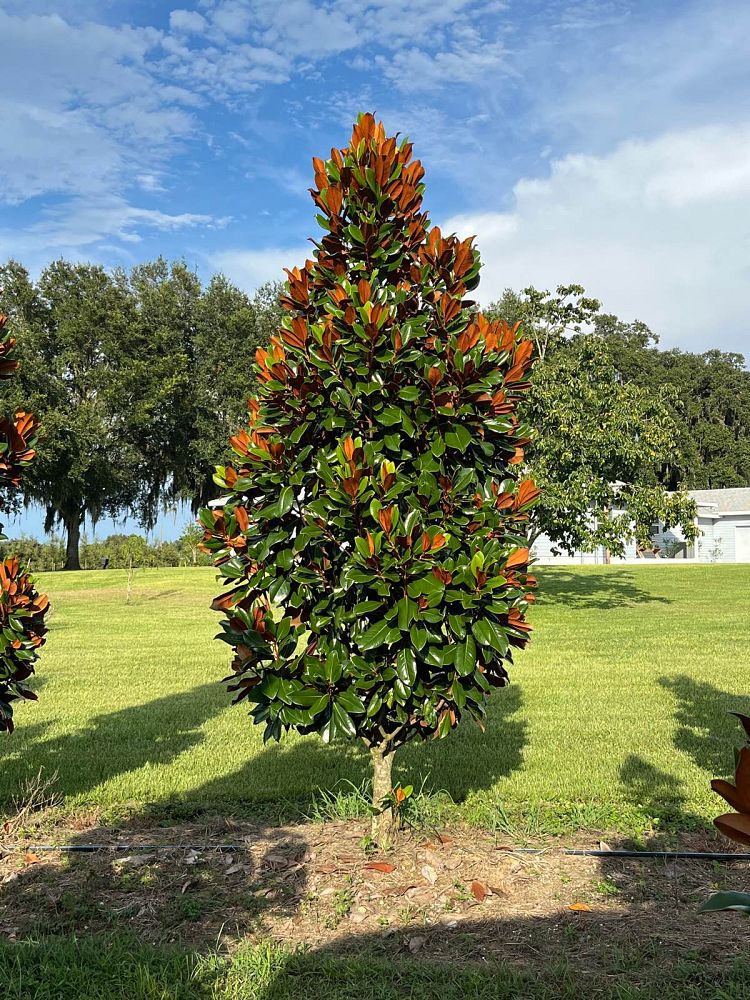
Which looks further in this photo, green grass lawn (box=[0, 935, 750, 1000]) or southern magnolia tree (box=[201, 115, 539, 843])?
southern magnolia tree (box=[201, 115, 539, 843])

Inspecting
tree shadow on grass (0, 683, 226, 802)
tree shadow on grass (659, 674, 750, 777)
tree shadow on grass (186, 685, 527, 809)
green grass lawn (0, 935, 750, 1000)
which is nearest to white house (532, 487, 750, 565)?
tree shadow on grass (659, 674, 750, 777)

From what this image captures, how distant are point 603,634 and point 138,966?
1242cm

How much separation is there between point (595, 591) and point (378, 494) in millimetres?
20604

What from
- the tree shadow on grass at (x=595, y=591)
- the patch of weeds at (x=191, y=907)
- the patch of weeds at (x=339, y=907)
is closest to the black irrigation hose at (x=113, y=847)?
the patch of weeds at (x=191, y=907)

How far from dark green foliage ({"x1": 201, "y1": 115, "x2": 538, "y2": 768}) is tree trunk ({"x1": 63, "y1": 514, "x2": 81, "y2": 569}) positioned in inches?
1460

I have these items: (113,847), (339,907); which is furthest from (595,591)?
(339,907)

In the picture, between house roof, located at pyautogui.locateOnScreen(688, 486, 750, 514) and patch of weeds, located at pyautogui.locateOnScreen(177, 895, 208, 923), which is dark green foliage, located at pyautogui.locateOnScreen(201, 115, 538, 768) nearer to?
patch of weeds, located at pyautogui.locateOnScreen(177, 895, 208, 923)

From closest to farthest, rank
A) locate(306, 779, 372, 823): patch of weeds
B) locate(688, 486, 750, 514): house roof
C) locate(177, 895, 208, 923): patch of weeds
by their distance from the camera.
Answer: locate(177, 895, 208, 923): patch of weeds, locate(306, 779, 372, 823): patch of weeds, locate(688, 486, 750, 514): house roof

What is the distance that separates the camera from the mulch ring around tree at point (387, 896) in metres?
3.42

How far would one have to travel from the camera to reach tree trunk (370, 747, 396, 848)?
14.2 feet

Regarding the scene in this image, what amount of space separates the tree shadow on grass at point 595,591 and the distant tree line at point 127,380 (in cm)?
2013

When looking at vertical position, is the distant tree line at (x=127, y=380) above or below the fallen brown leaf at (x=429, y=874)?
above

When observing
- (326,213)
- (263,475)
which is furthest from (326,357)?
(326,213)

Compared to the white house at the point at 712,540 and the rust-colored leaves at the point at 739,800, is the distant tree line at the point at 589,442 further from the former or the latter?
the white house at the point at 712,540
